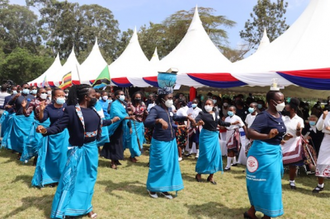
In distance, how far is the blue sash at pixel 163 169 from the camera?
4660 millimetres

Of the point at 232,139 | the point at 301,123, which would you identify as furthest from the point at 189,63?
the point at 301,123

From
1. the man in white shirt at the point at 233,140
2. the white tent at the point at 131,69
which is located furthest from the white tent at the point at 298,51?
the white tent at the point at 131,69

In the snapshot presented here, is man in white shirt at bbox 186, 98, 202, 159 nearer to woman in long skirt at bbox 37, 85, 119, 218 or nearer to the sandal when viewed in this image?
the sandal

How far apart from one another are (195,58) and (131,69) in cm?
443

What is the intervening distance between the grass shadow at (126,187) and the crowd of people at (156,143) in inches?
15.2

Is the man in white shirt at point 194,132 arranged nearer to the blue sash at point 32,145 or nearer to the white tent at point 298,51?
the white tent at point 298,51

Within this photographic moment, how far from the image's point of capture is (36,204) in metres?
4.33

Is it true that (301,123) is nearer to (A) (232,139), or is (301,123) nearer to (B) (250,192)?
(A) (232,139)

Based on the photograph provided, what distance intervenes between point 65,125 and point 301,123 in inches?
171

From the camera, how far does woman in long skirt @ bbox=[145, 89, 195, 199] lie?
4664 mm

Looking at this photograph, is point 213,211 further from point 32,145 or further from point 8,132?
point 8,132

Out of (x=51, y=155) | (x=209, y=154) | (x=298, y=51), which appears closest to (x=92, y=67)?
(x=298, y=51)

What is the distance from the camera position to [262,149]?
3654 millimetres

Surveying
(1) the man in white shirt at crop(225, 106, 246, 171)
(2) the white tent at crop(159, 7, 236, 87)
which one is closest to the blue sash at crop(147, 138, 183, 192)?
(1) the man in white shirt at crop(225, 106, 246, 171)
